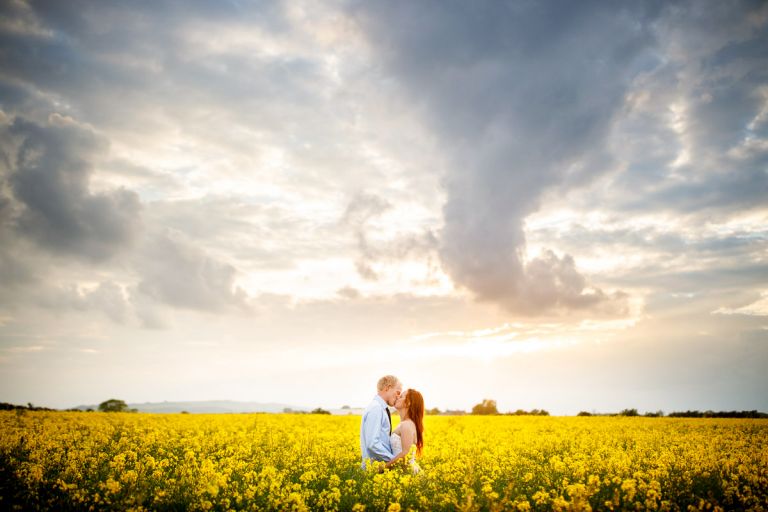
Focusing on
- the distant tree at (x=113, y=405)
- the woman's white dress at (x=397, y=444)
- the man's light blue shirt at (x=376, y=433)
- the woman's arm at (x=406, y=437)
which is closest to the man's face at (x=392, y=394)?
the man's light blue shirt at (x=376, y=433)

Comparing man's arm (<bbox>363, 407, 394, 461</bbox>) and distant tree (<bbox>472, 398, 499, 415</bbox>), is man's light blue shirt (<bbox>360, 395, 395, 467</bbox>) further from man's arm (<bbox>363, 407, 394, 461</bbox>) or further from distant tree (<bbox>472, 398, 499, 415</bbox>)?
distant tree (<bbox>472, 398, 499, 415</bbox>)

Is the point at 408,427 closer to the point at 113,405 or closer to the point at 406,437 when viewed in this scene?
the point at 406,437

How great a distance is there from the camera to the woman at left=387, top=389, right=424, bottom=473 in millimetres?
8531

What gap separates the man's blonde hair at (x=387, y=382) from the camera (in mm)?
8805

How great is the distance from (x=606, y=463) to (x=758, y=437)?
1228cm

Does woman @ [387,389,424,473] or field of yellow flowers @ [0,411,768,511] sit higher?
woman @ [387,389,424,473]

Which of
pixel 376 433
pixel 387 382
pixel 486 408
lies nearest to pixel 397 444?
pixel 376 433

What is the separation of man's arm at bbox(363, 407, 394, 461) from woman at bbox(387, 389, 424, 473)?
0.21m

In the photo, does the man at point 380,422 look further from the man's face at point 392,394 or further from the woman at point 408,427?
the woman at point 408,427

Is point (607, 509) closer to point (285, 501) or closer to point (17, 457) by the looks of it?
point (285, 501)

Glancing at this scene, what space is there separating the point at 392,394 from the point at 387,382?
0.26 m

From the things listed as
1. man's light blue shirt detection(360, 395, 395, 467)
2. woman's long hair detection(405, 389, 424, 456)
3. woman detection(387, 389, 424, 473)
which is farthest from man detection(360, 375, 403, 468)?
woman's long hair detection(405, 389, 424, 456)

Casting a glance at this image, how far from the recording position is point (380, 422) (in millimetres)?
8578

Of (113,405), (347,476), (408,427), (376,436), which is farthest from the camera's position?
(113,405)
